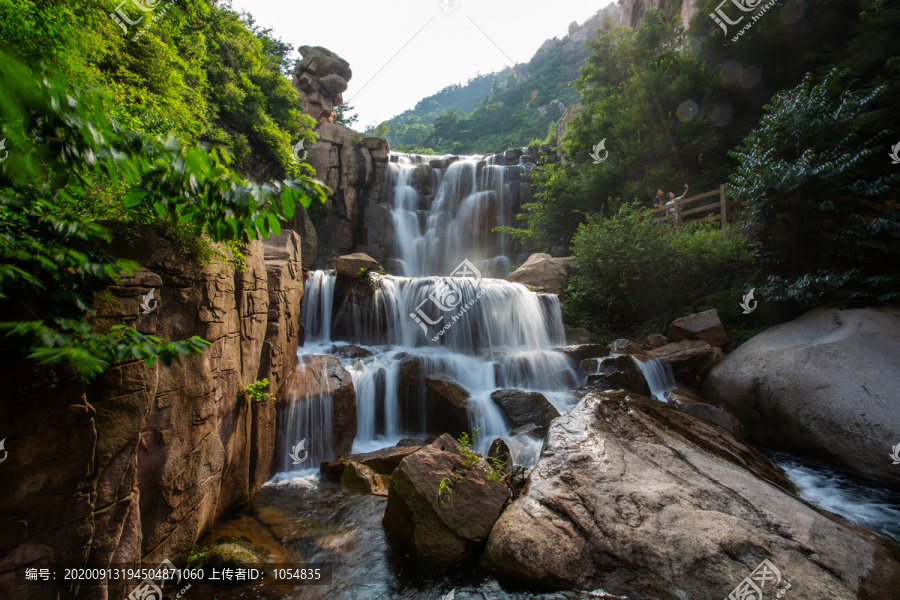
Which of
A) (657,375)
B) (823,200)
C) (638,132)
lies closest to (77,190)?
(657,375)

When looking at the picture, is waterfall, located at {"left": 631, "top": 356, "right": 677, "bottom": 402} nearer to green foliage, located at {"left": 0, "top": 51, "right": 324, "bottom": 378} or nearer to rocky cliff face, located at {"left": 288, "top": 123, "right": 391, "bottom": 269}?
green foliage, located at {"left": 0, "top": 51, "right": 324, "bottom": 378}

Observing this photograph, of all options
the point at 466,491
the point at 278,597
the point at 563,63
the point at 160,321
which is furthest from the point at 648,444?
the point at 563,63

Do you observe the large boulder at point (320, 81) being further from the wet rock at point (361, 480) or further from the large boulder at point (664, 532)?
the large boulder at point (664, 532)

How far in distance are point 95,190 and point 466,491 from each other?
4109 millimetres

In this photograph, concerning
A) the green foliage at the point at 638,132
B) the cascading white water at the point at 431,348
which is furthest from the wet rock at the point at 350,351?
the green foliage at the point at 638,132

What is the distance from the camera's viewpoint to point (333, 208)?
1969 centimetres

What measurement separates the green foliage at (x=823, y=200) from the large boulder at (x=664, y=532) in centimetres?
565

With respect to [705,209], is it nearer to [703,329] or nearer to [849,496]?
[703,329]

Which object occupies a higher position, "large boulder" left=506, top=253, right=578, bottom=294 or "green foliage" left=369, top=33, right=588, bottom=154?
"green foliage" left=369, top=33, right=588, bottom=154

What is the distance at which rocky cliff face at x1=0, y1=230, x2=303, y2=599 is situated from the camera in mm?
1966

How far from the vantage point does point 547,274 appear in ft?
42.0

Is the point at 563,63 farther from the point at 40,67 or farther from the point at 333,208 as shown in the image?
the point at 40,67

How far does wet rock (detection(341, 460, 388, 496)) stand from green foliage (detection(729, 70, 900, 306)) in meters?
8.86

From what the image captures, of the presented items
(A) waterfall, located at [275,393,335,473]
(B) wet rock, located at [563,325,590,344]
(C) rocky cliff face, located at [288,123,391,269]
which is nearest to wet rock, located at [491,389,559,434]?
(A) waterfall, located at [275,393,335,473]
